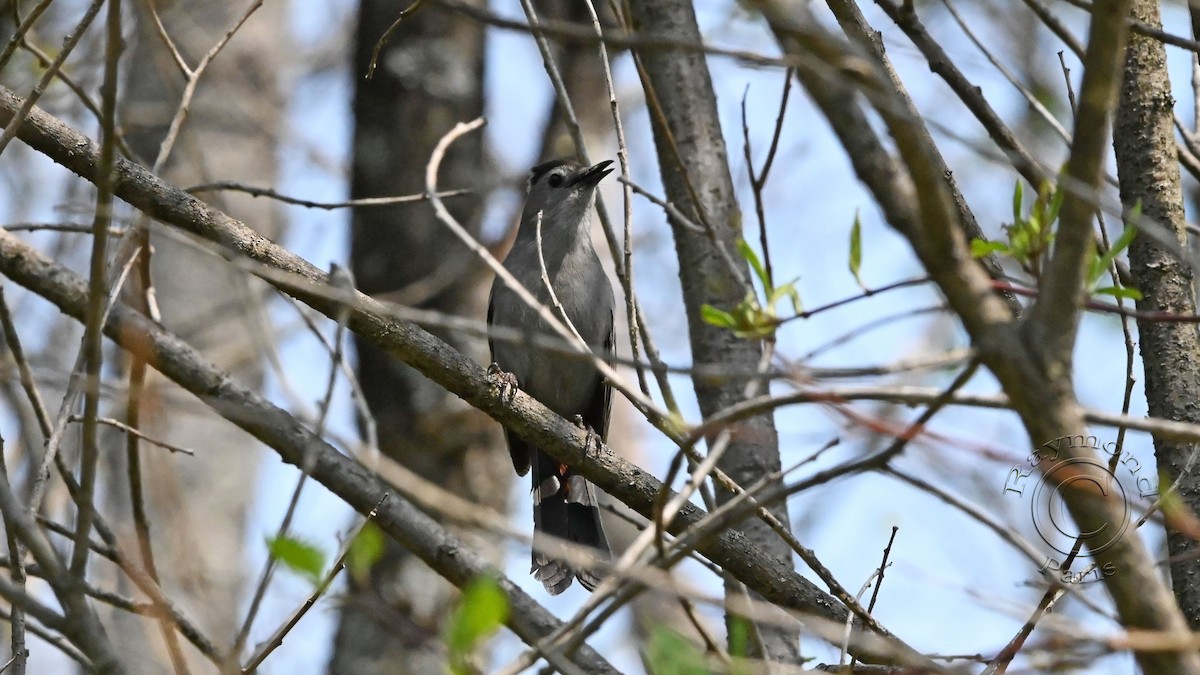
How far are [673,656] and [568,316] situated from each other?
4.15 m

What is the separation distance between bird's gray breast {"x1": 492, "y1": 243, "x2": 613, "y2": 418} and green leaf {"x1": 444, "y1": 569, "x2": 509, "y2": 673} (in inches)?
157

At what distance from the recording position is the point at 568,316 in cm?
614

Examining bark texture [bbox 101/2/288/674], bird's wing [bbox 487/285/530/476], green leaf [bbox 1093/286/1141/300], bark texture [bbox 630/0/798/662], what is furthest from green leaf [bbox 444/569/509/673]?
bark texture [bbox 101/2/288/674]

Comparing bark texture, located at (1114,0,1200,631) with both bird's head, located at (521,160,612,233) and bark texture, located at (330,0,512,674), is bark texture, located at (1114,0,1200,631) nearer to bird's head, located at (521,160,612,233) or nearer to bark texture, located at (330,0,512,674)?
bird's head, located at (521,160,612,233)

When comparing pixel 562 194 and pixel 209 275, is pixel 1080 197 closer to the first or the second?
pixel 562 194

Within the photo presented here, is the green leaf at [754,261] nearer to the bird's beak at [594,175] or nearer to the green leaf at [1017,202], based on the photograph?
→ the green leaf at [1017,202]

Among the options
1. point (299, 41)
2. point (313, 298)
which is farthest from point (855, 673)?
point (299, 41)

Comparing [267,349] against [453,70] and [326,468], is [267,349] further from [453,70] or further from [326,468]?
[453,70]

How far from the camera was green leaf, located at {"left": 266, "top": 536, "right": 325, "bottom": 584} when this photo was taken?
2316 mm

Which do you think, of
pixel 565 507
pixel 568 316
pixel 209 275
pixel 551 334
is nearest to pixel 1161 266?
pixel 551 334

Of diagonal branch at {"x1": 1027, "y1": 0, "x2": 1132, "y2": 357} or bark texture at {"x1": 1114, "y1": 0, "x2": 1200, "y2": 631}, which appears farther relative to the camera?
bark texture at {"x1": 1114, "y1": 0, "x2": 1200, "y2": 631}

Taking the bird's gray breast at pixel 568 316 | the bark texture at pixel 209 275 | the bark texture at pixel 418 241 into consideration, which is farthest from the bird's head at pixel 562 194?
the bark texture at pixel 209 275

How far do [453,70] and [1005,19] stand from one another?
4867 millimetres

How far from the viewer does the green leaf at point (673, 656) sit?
6.67 ft
